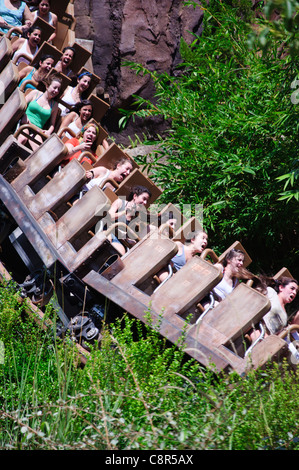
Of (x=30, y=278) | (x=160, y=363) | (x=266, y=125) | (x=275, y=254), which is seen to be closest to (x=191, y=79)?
(x=266, y=125)

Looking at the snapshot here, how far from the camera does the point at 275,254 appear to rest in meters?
6.61

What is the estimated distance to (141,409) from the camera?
255 cm

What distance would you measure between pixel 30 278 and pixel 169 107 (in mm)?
3067

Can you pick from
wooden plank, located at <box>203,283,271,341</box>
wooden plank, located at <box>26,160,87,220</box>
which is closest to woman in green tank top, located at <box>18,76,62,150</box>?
wooden plank, located at <box>26,160,87,220</box>

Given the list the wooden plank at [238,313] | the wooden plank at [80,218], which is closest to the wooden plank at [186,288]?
the wooden plank at [238,313]

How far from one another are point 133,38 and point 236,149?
479cm

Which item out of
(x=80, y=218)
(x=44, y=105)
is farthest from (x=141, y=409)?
(x=44, y=105)

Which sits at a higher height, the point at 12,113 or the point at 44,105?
the point at 12,113

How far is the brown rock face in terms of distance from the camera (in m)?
9.70

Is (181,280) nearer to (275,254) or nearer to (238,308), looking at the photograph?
(238,308)

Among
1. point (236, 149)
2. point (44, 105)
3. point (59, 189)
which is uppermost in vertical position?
point (236, 149)

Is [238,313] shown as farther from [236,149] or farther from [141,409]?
[236,149]

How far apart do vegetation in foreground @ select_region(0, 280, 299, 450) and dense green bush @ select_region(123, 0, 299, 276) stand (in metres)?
2.79

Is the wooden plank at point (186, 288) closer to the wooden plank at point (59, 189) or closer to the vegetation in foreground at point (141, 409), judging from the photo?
the vegetation in foreground at point (141, 409)
